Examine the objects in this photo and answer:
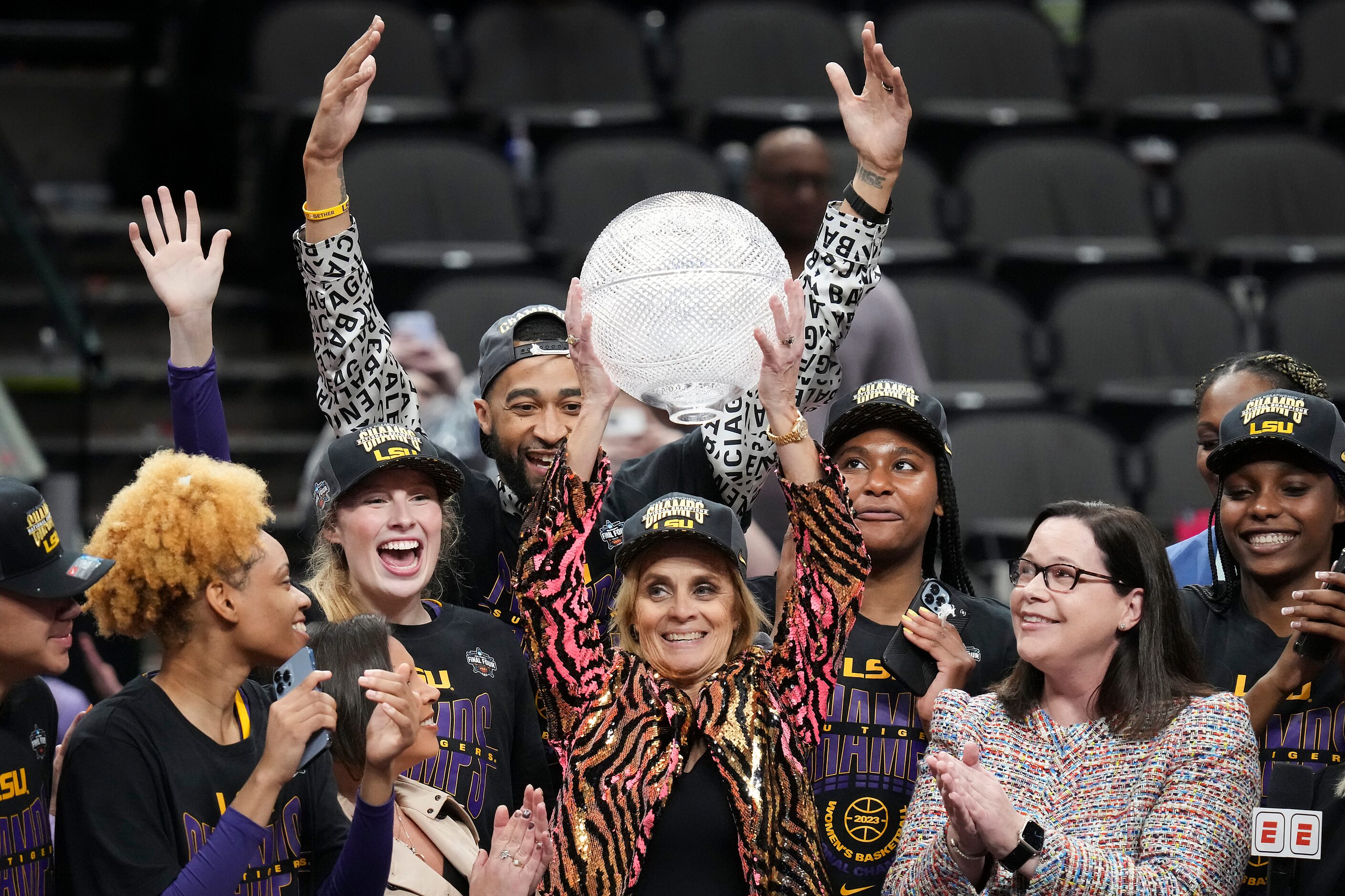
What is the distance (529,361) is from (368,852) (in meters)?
1.38

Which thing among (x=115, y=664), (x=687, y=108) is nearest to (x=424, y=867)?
(x=115, y=664)

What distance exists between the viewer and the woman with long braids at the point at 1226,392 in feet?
12.8

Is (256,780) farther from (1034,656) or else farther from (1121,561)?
(1121,561)

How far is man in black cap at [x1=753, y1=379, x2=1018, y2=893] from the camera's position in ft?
10.8

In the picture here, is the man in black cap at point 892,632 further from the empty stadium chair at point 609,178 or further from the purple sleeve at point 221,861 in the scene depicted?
the empty stadium chair at point 609,178

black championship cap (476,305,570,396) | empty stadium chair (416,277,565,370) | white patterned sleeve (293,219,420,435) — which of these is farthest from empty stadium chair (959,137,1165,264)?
white patterned sleeve (293,219,420,435)

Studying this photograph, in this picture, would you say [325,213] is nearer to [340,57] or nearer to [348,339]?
[348,339]

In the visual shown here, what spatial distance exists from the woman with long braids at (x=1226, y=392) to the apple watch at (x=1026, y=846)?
4.01ft

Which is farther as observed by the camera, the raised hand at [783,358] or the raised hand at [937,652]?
the raised hand at [937,652]

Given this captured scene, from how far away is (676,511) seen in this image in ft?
10.5

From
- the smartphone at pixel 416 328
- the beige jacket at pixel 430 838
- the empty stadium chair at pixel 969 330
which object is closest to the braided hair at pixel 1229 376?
the beige jacket at pixel 430 838

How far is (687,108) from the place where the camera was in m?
8.08

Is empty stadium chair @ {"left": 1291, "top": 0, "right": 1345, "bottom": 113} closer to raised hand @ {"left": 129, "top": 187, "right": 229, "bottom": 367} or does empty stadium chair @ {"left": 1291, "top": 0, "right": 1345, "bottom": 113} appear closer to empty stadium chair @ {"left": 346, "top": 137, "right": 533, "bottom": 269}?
empty stadium chair @ {"left": 346, "top": 137, "right": 533, "bottom": 269}

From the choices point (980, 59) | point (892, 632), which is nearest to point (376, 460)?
point (892, 632)
